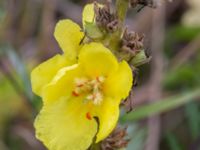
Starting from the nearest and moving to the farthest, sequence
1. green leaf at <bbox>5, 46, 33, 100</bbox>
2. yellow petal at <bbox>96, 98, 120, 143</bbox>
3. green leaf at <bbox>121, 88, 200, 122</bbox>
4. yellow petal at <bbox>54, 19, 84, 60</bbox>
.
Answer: yellow petal at <bbox>96, 98, 120, 143</bbox> < yellow petal at <bbox>54, 19, 84, 60</bbox> < green leaf at <bbox>5, 46, 33, 100</bbox> < green leaf at <bbox>121, 88, 200, 122</bbox>

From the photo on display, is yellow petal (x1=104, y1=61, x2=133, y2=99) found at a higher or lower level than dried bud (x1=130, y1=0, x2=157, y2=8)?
lower

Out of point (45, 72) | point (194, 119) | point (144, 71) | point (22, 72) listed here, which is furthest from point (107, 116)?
point (144, 71)

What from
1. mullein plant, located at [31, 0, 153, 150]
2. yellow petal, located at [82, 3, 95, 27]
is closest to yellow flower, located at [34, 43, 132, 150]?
mullein plant, located at [31, 0, 153, 150]

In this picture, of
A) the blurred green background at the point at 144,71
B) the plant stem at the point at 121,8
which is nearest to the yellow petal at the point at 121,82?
the plant stem at the point at 121,8

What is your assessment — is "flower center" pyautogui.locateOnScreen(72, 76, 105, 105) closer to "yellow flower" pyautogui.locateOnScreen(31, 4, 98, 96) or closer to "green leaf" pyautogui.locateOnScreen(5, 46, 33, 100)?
"yellow flower" pyautogui.locateOnScreen(31, 4, 98, 96)

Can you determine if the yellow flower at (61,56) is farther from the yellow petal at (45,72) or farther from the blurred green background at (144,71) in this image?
the blurred green background at (144,71)

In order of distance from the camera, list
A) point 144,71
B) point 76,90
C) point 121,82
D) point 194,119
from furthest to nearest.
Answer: point 144,71
point 194,119
point 76,90
point 121,82

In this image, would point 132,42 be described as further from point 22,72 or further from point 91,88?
point 22,72
